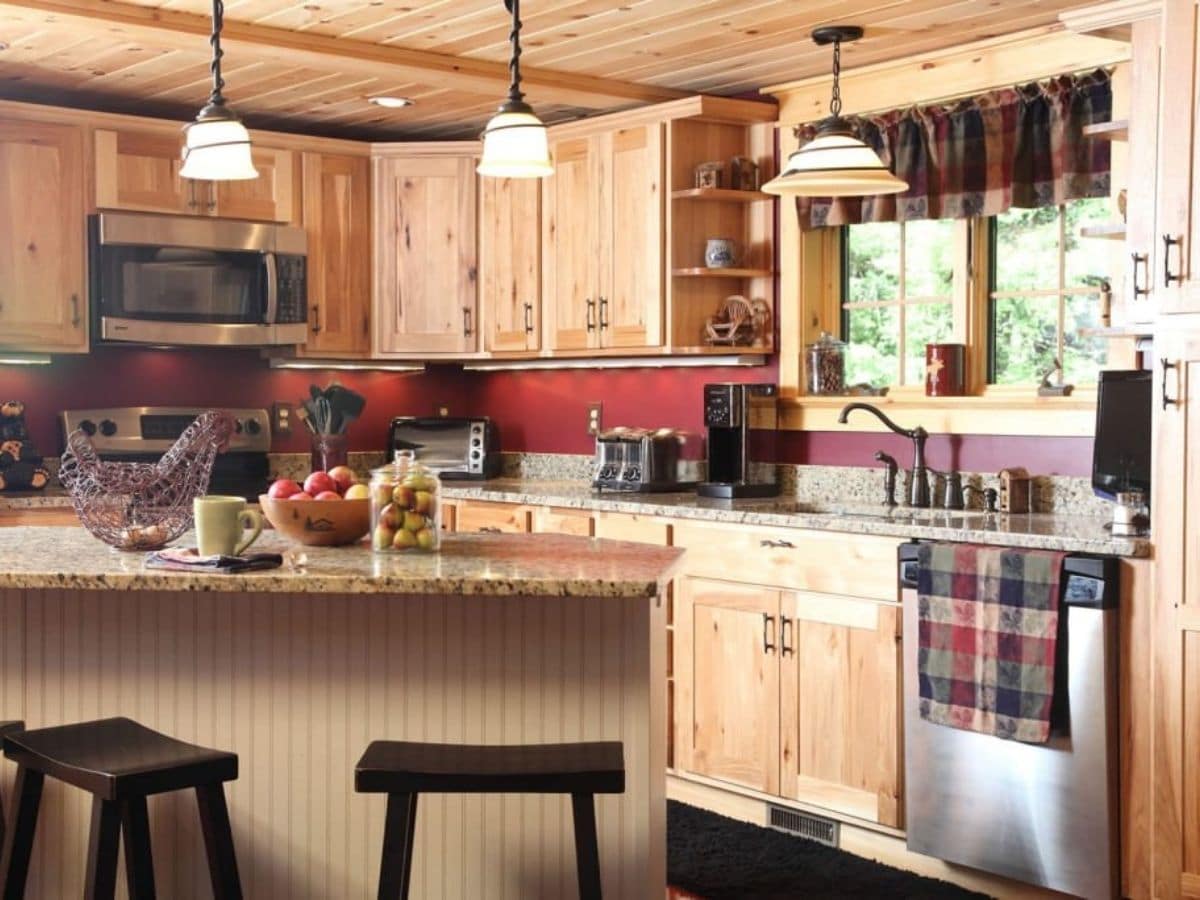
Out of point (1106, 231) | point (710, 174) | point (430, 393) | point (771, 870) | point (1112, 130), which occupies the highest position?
point (710, 174)

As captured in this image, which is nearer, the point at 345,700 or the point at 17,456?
the point at 345,700

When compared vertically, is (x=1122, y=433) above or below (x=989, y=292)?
below

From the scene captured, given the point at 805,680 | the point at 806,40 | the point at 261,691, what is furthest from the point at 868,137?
the point at 261,691

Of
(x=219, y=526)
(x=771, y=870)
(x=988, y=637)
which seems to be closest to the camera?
(x=219, y=526)

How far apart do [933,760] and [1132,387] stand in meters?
1.09

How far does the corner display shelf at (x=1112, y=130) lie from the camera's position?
394cm

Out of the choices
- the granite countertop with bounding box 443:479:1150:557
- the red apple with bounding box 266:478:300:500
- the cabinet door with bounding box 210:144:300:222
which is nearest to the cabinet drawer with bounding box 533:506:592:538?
the granite countertop with bounding box 443:479:1150:557

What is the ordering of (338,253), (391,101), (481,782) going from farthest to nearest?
(338,253)
(391,101)
(481,782)

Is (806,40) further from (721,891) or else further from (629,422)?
(721,891)

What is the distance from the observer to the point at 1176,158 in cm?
371

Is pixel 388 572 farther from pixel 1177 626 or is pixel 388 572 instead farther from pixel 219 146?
pixel 1177 626

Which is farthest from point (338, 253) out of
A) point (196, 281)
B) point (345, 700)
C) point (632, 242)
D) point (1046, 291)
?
point (345, 700)

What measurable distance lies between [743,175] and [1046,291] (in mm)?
1216

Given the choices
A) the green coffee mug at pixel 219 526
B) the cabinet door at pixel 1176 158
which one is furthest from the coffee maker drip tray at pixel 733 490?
the green coffee mug at pixel 219 526
